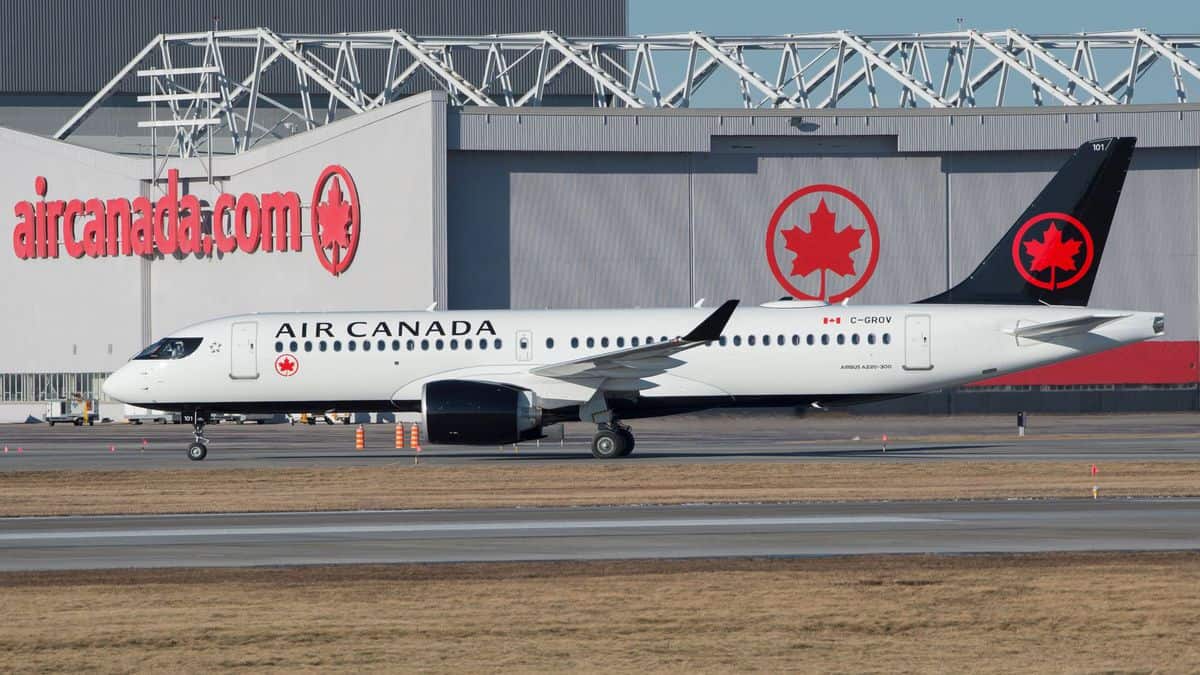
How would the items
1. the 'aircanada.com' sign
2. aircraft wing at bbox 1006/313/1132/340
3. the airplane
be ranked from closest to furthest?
1. aircraft wing at bbox 1006/313/1132/340
2. the airplane
3. the 'aircanada.com' sign

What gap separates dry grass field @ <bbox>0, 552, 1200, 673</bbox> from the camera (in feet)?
44.0

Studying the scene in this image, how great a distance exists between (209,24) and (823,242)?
43.4 m

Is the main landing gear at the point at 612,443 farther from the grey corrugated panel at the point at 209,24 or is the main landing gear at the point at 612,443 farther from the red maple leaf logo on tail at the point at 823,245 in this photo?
the grey corrugated panel at the point at 209,24

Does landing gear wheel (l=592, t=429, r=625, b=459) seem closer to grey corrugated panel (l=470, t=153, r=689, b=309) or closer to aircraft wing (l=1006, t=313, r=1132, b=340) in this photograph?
aircraft wing (l=1006, t=313, r=1132, b=340)

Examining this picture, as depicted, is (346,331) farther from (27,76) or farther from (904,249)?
(27,76)

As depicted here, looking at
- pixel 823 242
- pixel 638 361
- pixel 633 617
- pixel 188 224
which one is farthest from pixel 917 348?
pixel 188 224

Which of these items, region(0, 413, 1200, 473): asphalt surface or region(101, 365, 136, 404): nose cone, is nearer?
region(0, 413, 1200, 473): asphalt surface

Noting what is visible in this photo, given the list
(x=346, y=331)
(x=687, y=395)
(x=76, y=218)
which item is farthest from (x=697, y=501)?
(x=76, y=218)

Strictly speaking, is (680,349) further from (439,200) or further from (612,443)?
(439,200)

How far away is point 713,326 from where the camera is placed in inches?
1430

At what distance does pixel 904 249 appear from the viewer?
225 feet

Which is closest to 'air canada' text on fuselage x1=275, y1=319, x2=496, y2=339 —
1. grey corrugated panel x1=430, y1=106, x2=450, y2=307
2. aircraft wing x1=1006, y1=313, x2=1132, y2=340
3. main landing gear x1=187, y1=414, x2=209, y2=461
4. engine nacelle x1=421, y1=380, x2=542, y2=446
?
engine nacelle x1=421, y1=380, x2=542, y2=446

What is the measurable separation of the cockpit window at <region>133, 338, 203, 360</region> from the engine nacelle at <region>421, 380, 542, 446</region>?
6960 mm

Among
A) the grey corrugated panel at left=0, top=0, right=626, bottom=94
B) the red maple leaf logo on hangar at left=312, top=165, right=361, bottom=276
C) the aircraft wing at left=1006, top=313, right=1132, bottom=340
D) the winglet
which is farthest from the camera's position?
the grey corrugated panel at left=0, top=0, right=626, bottom=94
